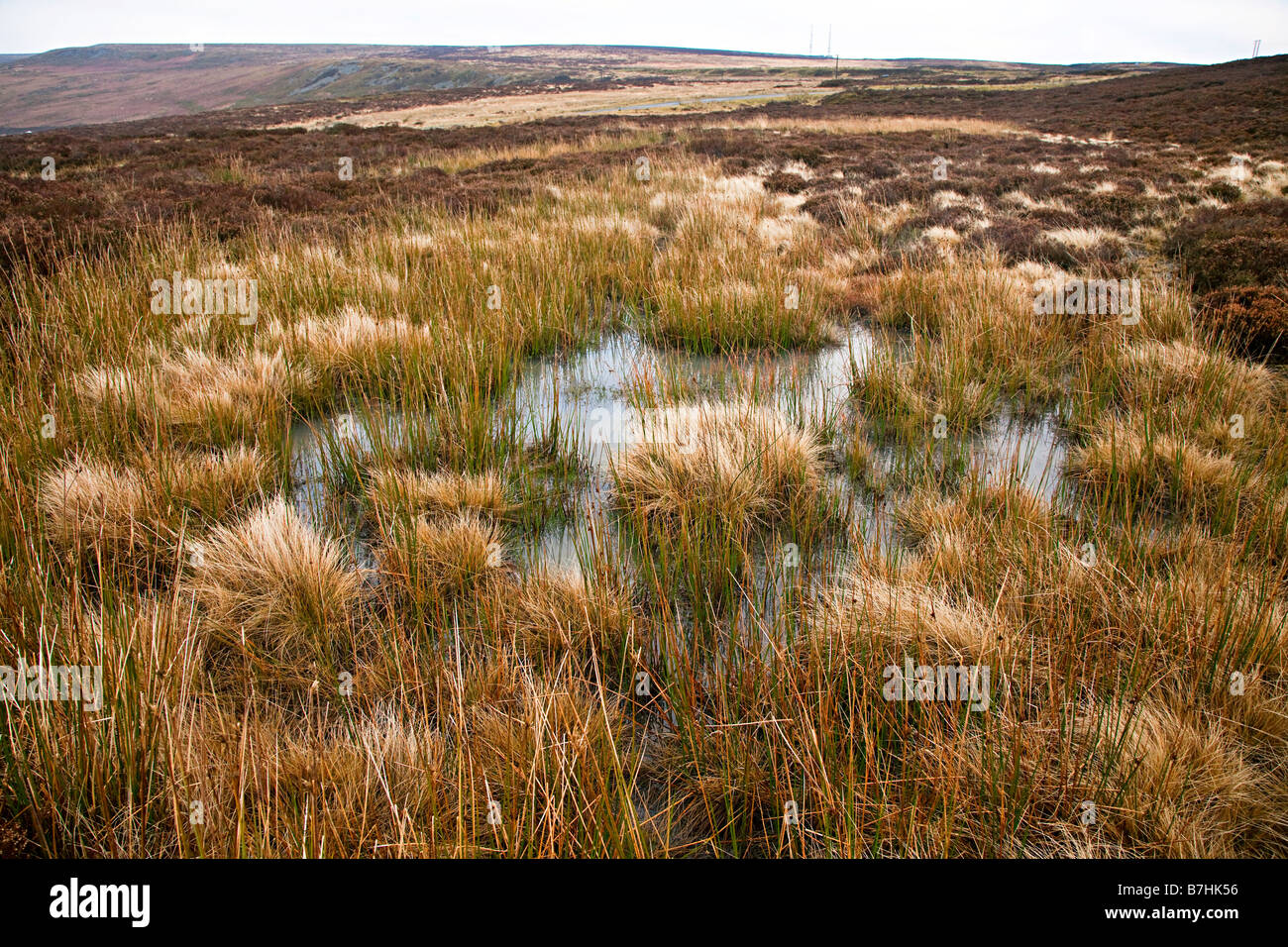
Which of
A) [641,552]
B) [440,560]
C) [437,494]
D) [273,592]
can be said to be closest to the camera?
[273,592]

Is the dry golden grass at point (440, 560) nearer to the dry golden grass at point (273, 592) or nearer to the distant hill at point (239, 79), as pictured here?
the dry golden grass at point (273, 592)

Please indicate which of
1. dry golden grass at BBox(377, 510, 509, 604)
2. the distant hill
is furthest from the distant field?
the distant hill

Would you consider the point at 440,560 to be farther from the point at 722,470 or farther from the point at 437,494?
the point at 722,470

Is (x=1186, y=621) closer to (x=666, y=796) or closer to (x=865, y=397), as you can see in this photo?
(x=666, y=796)

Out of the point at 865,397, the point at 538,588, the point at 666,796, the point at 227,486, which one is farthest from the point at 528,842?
the point at 865,397

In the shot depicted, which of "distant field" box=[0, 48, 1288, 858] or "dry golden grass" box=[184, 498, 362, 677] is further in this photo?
"dry golden grass" box=[184, 498, 362, 677]

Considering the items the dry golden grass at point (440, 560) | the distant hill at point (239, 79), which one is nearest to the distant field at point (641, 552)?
the dry golden grass at point (440, 560)

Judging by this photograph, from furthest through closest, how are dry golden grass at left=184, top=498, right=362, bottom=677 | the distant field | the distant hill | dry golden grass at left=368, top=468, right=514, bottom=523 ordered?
1. the distant hill
2. dry golden grass at left=368, top=468, right=514, bottom=523
3. dry golden grass at left=184, top=498, right=362, bottom=677
4. the distant field

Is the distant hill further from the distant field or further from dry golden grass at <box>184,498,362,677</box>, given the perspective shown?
dry golden grass at <box>184,498,362,677</box>

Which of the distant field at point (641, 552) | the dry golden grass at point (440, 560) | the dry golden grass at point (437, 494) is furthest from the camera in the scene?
the dry golden grass at point (437, 494)

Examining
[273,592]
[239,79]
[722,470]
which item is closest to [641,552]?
[722,470]

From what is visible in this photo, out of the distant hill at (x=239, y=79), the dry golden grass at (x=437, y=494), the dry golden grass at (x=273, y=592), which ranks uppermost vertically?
the distant hill at (x=239, y=79)

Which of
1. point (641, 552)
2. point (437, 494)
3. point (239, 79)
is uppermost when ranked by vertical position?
point (239, 79)
